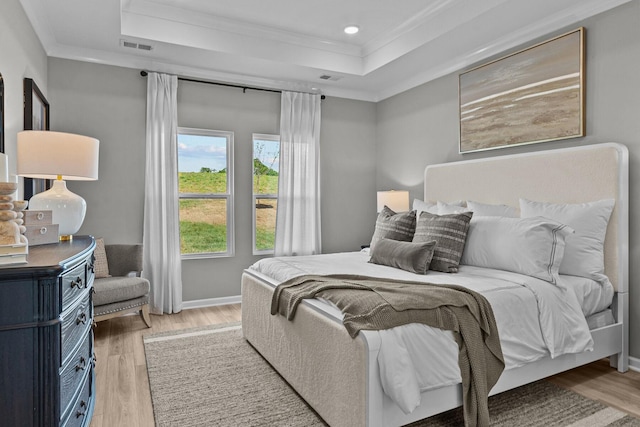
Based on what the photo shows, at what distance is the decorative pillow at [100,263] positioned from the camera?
12.0 feet

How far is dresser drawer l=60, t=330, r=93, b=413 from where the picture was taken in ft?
5.04

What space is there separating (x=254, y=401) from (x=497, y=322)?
1.44 meters

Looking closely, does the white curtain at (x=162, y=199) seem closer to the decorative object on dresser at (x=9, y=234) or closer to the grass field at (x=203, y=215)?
the grass field at (x=203, y=215)

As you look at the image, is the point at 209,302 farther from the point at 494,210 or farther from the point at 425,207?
the point at 494,210

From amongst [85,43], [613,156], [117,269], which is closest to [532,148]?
[613,156]

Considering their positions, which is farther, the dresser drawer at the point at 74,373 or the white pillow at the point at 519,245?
the white pillow at the point at 519,245

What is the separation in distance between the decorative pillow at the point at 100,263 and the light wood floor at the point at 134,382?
0.50 metres

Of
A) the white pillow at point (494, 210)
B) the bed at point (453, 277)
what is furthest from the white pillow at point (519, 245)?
the white pillow at point (494, 210)

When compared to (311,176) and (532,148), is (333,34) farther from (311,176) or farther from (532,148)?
(532,148)

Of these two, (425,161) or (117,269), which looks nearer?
(117,269)

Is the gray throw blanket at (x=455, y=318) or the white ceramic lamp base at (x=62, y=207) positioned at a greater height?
the white ceramic lamp base at (x=62, y=207)

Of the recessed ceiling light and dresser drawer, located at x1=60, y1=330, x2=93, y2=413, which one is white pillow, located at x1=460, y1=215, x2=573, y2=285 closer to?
the recessed ceiling light

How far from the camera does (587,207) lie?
2.71 meters

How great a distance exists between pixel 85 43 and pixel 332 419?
3.90m
